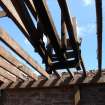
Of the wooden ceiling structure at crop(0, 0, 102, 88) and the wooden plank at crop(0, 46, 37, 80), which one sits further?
the wooden plank at crop(0, 46, 37, 80)

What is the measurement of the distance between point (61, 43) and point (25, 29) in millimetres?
577

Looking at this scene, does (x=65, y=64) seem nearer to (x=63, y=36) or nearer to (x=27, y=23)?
(x=63, y=36)

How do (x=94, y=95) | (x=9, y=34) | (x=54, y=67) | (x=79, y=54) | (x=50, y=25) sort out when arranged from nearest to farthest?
(x=50, y=25), (x=9, y=34), (x=79, y=54), (x=54, y=67), (x=94, y=95)

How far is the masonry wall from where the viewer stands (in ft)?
21.3

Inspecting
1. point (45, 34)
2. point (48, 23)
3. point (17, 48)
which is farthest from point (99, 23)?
point (17, 48)

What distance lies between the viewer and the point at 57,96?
269 inches

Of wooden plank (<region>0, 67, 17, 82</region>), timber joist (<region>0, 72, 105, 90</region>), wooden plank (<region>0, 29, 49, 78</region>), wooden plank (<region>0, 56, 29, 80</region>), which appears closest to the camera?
wooden plank (<region>0, 29, 49, 78</region>)

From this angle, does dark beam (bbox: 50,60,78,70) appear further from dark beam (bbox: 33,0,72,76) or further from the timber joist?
the timber joist

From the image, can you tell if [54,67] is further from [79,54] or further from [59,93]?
[59,93]

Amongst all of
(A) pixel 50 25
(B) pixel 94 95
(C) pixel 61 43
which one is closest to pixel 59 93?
(B) pixel 94 95

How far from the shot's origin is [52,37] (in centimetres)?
400

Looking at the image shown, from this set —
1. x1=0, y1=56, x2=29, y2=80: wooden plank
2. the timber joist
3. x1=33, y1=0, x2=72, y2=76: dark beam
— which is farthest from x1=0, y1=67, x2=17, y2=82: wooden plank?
x1=33, y1=0, x2=72, y2=76: dark beam

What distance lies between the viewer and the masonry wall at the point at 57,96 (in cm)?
650

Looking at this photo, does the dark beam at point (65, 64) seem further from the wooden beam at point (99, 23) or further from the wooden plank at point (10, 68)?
the wooden plank at point (10, 68)
